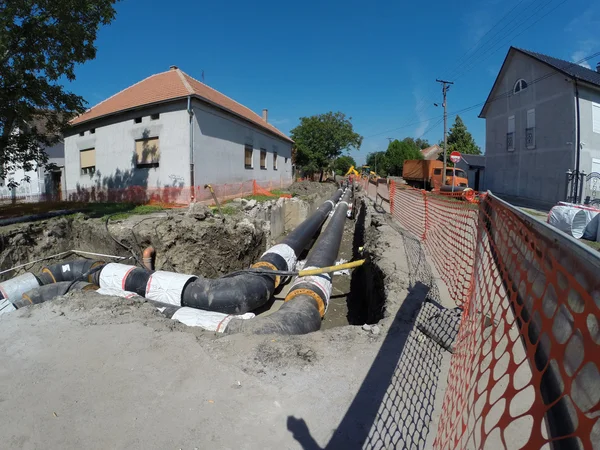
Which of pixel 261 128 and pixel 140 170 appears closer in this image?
pixel 140 170

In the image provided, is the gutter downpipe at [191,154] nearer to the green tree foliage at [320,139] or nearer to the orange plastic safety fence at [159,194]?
the orange plastic safety fence at [159,194]

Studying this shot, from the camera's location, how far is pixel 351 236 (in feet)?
53.7

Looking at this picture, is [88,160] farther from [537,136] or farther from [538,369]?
[537,136]

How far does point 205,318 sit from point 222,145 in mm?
12340

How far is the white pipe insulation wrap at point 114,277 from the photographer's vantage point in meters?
6.21

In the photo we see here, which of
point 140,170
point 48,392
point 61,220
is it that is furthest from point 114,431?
point 140,170

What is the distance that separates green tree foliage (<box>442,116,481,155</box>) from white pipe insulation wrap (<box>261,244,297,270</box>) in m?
37.8

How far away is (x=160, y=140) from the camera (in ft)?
45.3

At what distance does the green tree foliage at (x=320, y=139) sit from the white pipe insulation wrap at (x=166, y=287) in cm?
3232

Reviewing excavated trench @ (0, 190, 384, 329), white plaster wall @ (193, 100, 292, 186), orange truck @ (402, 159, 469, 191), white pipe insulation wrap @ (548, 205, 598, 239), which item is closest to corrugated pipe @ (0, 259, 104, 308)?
excavated trench @ (0, 190, 384, 329)

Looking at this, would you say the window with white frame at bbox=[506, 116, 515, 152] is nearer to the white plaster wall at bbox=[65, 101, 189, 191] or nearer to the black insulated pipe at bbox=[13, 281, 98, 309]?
the white plaster wall at bbox=[65, 101, 189, 191]

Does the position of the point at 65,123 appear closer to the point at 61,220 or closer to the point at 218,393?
the point at 61,220

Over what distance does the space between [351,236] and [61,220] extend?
12194mm

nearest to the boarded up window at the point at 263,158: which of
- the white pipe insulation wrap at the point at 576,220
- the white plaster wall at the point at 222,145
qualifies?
the white plaster wall at the point at 222,145
